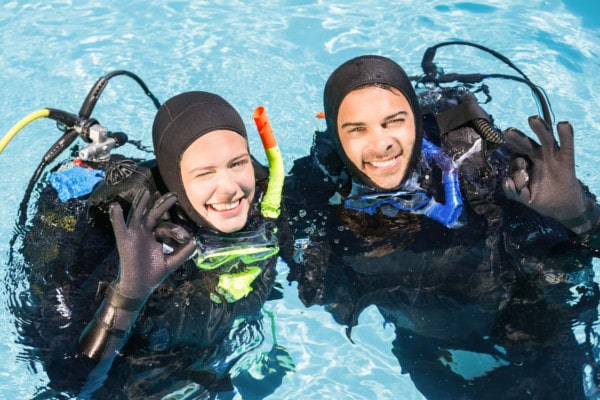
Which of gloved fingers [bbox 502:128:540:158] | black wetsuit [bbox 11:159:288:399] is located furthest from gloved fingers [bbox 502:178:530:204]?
black wetsuit [bbox 11:159:288:399]

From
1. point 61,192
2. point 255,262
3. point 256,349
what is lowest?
point 256,349

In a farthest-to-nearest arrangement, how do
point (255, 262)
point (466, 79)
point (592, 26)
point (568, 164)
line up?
point (592, 26)
point (466, 79)
point (255, 262)
point (568, 164)

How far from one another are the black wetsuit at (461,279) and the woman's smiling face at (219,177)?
0.66m

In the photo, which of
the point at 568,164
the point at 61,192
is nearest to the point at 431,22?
the point at 568,164

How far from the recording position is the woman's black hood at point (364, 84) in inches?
162

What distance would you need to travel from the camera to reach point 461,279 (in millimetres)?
4344

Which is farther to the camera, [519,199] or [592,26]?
[592,26]

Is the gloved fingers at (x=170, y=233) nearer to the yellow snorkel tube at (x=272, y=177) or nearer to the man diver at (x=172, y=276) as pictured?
the man diver at (x=172, y=276)

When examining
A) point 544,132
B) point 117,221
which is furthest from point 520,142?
point 117,221

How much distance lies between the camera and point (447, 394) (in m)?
4.14

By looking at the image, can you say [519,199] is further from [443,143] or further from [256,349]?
[256,349]

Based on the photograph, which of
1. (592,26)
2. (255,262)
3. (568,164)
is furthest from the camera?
(592,26)

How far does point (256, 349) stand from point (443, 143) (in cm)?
170

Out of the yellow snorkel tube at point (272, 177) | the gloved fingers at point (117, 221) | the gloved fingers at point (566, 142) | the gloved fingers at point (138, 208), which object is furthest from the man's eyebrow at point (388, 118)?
the gloved fingers at point (117, 221)
